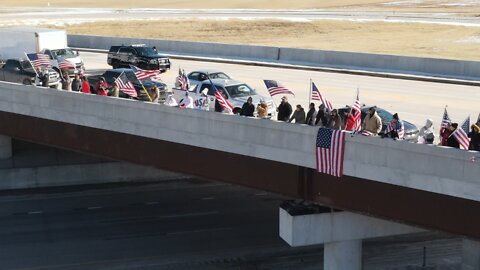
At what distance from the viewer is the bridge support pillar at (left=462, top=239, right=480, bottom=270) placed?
26002mm

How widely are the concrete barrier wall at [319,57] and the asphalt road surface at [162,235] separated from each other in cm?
1313

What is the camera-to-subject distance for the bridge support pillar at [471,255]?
2600 cm

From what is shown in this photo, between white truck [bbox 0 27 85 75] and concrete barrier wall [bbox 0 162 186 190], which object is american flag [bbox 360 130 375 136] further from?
white truck [bbox 0 27 85 75]

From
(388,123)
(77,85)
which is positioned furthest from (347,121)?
(77,85)

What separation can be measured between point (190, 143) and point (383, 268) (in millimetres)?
7313

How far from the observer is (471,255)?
26.2 m

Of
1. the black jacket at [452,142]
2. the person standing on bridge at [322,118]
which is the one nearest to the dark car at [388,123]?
the person standing on bridge at [322,118]

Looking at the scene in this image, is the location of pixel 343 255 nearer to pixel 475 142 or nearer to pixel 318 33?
pixel 475 142

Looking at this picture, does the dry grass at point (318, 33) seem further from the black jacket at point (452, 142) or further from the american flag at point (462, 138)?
the american flag at point (462, 138)

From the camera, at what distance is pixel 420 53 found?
62531 millimetres

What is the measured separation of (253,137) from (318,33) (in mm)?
A: 55377

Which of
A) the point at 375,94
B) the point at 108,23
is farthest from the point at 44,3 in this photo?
the point at 375,94

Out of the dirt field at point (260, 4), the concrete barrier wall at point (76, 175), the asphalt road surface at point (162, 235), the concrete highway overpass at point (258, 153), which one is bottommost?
the asphalt road surface at point (162, 235)

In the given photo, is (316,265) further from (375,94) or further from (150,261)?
(375,94)
